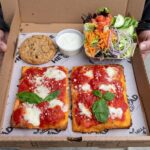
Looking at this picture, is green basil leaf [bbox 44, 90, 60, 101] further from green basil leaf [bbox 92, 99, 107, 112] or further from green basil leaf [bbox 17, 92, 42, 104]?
green basil leaf [bbox 92, 99, 107, 112]

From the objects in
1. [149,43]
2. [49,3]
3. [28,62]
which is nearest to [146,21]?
[149,43]

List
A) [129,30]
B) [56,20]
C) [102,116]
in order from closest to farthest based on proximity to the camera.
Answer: [102,116]
[129,30]
[56,20]

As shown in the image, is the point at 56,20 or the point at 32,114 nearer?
the point at 32,114

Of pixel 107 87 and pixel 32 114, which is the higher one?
pixel 107 87

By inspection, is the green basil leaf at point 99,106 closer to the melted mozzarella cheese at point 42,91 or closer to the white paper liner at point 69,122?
the white paper liner at point 69,122

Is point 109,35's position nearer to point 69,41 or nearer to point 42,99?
point 69,41

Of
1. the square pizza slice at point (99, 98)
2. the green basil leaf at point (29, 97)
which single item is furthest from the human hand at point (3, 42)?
the square pizza slice at point (99, 98)

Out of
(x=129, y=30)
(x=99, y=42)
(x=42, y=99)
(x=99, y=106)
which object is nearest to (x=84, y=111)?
(x=99, y=106)

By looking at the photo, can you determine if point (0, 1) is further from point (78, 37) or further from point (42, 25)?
point (78, 37)
